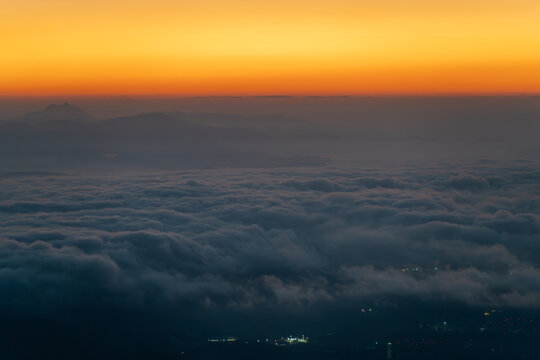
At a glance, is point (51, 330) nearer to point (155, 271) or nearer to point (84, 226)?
point (155, 271)

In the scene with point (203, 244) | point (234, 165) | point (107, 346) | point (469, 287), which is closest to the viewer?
point (107, 346)

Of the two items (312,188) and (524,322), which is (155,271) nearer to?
(524,322)

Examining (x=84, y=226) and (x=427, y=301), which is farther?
(x=84, y=226)

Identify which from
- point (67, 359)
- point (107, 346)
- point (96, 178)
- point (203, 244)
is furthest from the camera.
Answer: point (96, 178)

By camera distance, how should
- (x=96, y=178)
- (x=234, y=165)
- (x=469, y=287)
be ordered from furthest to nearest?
(x=234, y=165) < (x=96, y=178) < (x=469, y=287)

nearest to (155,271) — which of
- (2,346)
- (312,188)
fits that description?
(2,346)

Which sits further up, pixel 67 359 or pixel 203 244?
pixel 203 244

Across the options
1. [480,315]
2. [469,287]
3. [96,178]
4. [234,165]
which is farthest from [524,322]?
[234,165]

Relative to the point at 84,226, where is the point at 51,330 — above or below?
below

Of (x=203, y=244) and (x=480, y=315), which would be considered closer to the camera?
(x=480, y=315)
